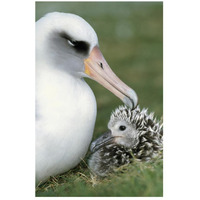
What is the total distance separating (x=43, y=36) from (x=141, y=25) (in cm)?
221

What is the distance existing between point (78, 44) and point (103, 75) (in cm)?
27

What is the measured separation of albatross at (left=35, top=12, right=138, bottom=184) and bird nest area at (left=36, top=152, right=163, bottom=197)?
0.26 feet

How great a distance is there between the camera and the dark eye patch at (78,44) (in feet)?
10.1

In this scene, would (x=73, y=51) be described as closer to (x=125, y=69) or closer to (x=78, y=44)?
(x=78, y=44)

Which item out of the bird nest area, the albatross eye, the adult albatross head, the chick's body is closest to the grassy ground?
the bird nest area

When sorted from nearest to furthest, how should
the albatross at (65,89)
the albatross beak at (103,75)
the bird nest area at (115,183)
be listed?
the bird nest area at (115,183) < the albatross at (65,89) < the albatross beak at (103,75)

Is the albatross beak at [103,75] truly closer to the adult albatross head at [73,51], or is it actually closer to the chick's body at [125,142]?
the adult albatross head at [73,51]

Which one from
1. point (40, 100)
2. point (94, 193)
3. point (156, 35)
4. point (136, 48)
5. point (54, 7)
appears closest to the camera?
point (94, 193)

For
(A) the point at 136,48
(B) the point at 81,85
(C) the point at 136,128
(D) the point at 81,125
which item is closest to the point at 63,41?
(B) the point at 81,85

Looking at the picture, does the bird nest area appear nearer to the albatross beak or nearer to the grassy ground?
the grassy ground

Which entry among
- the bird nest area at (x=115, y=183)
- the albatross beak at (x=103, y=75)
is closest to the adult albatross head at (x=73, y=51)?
the albatross beak at (x=103, y=75)

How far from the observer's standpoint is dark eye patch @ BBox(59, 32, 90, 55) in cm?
309
